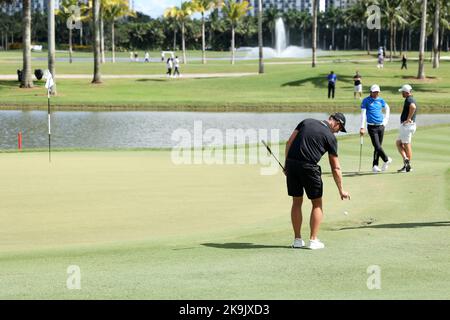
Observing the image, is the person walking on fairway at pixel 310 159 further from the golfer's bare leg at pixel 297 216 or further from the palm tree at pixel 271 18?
the palm tree at pixel 271 18

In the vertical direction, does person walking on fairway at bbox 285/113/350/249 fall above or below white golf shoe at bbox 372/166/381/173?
above

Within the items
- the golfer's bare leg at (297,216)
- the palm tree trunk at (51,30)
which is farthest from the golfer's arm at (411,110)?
the palm tree trunk at (51,30)

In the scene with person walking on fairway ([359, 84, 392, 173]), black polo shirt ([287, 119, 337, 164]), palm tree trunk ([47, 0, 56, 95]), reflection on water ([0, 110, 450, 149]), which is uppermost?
palm tree trunk ([47, 0, 56, 95])

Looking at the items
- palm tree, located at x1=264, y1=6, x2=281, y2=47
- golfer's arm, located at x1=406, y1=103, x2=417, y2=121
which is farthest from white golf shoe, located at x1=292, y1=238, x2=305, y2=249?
palm tree, located at x1=264, y1=6, x2=281, y2=47

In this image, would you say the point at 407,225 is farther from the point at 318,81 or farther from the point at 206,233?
the point at 318,81

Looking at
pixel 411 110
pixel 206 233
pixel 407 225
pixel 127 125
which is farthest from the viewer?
pixel 127 125

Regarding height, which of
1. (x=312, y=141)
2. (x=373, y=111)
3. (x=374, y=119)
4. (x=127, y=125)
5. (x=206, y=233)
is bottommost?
(x=127, y=125)

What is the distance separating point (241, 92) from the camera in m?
62.3

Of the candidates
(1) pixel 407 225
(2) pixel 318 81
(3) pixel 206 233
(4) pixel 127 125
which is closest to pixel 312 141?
(3) pixel 206 233

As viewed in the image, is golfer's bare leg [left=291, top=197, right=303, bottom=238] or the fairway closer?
the fairway

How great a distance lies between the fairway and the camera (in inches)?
382

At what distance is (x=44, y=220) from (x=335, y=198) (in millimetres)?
5750

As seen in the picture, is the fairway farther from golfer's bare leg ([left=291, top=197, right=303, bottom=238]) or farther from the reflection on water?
the reflection on water

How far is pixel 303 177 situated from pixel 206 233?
2.16 meters
